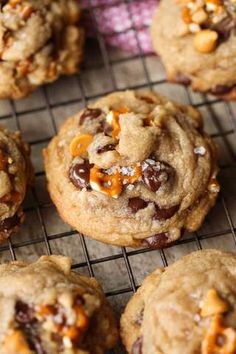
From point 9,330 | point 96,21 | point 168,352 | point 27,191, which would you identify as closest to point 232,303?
point 168,352

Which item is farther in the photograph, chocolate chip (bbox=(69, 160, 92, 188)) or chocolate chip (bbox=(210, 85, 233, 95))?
chocolate chip (bbox=(210, 85, 233, 95))

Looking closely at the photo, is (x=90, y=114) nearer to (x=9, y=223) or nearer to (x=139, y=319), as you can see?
(x=9, y=223)

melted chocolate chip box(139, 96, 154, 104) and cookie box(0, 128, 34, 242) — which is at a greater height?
melted chocolate chip box(139, 96, 154, 104)

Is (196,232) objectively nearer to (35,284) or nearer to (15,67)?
(35,284)

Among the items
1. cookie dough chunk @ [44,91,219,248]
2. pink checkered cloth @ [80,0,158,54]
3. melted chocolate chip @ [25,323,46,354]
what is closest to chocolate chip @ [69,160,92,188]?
cookie dough chunk @ [44,91,219,248]

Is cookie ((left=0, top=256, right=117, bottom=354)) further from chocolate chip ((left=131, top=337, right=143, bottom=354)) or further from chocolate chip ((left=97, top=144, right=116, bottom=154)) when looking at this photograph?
chocolate chip ((left=97, top=144, right=116, bottom=154))

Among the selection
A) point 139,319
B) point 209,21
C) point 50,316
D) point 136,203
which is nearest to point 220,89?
point 209,21
